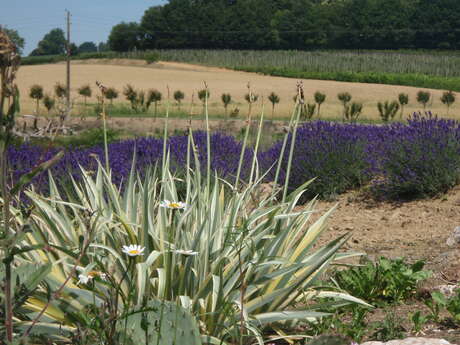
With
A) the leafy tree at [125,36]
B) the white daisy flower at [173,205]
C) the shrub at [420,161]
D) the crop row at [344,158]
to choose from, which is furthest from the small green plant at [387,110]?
the leafy tree at [125,36]

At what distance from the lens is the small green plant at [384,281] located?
4.15m

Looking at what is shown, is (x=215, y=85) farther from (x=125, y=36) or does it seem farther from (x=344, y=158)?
(x=125, y=36)

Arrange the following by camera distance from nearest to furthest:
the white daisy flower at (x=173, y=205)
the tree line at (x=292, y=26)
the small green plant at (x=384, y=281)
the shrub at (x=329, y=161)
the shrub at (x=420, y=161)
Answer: the white daisy flower at (x=173, y=205), the small green plant at (x=384, y=281), the shrub at (x=420, y=161), the shrub at (x=329, y=161), the tree line at (x=292, y=26)

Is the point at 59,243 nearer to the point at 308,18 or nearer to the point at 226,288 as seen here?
the point at 226,288

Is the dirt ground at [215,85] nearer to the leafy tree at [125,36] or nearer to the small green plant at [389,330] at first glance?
the small green plant at [389,330]

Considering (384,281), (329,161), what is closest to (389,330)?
(384,281)

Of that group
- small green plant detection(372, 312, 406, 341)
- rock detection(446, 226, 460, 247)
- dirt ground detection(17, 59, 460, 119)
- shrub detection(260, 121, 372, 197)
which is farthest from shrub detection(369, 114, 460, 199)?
dirt ground detection(17, 59, 460, 119)

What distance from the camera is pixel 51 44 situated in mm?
161125

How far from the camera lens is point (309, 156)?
28.6 feet

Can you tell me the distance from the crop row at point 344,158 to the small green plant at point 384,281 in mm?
→ 3213

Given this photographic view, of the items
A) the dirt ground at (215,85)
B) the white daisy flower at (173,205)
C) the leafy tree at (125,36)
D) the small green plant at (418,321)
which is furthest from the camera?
the leafy tree at (125,36)

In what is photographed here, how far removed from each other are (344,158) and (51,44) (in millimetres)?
161040

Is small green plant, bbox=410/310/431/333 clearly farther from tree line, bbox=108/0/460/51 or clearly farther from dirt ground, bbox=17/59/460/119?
tree line, bbox=108/0/460/51

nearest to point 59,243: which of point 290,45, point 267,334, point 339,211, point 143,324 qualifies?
point 267,334
